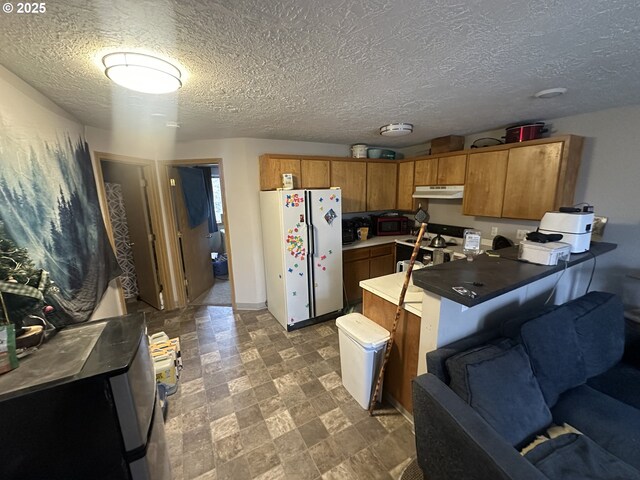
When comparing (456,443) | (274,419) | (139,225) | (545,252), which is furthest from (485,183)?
(139,225)

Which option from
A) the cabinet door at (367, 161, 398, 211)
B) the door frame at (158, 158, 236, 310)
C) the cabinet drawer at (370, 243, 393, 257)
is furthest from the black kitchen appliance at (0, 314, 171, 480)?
the cabinet door at (367, 161, 398, 211)

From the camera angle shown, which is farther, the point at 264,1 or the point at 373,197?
the point at 373,197

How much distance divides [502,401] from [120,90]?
110 inches

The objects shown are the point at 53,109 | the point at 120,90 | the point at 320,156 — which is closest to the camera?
the point at 120,90

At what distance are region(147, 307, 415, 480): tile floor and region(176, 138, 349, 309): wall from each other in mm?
813

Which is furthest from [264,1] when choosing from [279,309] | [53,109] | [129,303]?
[129,303]

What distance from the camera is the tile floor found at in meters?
1.54

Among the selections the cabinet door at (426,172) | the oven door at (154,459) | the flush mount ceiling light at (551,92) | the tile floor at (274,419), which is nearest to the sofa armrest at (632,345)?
the tile floor at (274,419)

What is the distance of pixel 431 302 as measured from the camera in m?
1.40

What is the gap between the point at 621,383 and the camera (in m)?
1.58

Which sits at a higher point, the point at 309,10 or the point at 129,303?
the point at 309,10

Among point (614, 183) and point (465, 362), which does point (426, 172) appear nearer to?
point (614, 183)

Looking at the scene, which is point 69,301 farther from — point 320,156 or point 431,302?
point 320,156

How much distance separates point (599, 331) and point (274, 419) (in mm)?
2343
